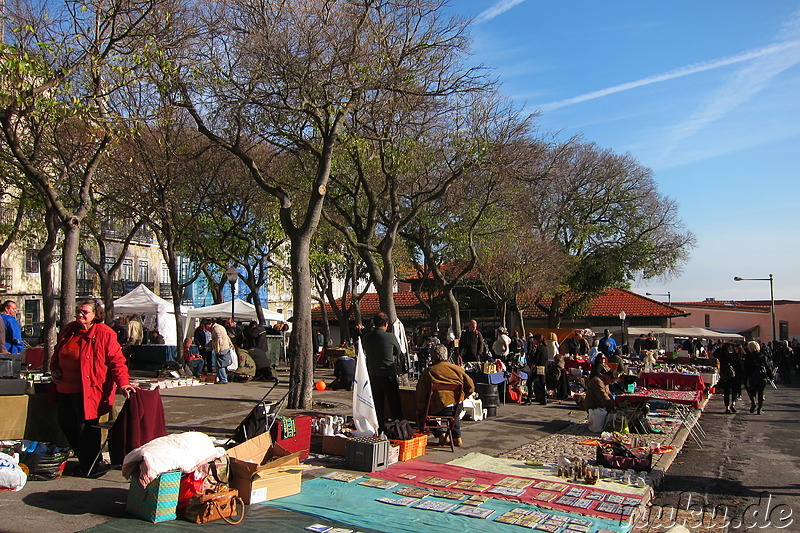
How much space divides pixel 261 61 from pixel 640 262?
35866 mm

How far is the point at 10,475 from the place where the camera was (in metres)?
6.33

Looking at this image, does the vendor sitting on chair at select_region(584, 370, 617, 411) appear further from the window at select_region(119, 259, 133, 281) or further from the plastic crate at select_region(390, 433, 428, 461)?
the window at select_region(119, 259, 133, 281)

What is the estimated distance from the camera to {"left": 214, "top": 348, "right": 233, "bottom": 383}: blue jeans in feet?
59.2

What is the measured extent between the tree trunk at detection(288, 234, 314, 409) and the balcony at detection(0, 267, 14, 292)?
32.4 meters

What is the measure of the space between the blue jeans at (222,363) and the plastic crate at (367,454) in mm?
10722

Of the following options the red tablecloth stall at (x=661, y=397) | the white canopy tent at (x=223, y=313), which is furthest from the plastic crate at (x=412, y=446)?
the white canopy tent at (x=223, y=313)

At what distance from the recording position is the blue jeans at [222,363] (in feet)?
59.2

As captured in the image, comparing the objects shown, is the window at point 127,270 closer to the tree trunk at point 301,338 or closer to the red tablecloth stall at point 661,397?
the tree trunk at point 301,338

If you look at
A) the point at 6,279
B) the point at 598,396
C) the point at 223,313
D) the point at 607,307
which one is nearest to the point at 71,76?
the point at 598,396

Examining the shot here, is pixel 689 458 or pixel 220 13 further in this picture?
pixel 220 13

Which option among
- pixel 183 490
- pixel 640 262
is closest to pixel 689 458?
pixel 183 490

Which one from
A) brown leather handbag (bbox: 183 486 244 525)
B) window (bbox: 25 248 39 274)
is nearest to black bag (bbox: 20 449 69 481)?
brown leather handbag (bbox: 183 486 244 525)

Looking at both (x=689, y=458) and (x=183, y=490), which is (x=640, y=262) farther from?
(x=183, y=490)

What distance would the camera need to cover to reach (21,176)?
71.5ft
